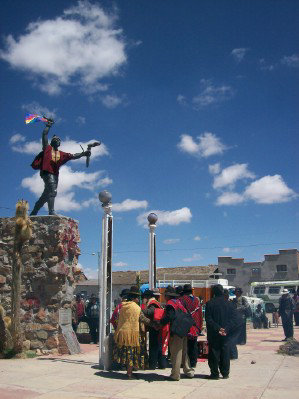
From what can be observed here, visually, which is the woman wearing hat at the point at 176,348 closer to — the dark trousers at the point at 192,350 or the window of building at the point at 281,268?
the dark trousers at the point at 192,350

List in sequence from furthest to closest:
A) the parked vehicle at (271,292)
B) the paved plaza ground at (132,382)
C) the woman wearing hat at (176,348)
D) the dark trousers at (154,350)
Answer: the parked vehicle at (271,292)
the dark trousers at (154,350)
the woman wearing hat at (176,348)
the paved plaza ground at (132,382)

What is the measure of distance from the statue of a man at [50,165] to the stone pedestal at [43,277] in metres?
0.60

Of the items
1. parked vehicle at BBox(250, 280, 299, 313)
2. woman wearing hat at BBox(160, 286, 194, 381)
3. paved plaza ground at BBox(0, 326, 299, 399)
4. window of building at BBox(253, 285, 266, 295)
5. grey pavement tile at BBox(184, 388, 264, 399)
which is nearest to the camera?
grey pavement tile at BBox(184, 388, 264, 399)

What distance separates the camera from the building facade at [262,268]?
44.0 m

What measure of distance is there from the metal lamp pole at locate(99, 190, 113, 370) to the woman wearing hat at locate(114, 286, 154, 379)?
0.83 meters

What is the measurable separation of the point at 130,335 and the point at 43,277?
145 inches

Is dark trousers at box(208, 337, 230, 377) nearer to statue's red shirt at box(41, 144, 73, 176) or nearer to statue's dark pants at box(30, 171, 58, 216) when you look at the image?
statue's dark pants at box(30, 171, 58, 216)

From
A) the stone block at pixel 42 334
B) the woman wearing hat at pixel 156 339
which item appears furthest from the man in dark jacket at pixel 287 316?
the stone block at pixel 42 334

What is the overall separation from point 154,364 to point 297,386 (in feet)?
8.25

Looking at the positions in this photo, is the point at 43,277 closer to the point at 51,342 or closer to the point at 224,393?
the point at 51,342

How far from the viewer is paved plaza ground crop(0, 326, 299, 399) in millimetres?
5727

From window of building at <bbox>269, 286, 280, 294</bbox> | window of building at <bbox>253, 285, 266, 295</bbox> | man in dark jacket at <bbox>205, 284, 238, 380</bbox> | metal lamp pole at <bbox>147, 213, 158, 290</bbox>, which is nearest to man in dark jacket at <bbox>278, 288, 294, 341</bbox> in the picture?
metal lamp pole at <bbox>147, 213, 158, 290</bbox>

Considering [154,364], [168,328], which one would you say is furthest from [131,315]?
[154,364]

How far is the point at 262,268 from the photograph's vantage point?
45062mm
